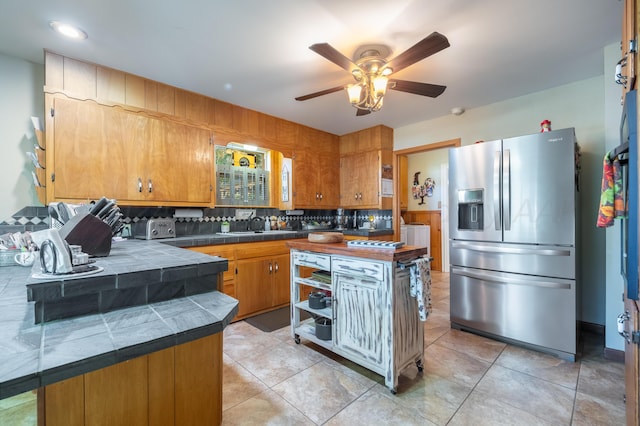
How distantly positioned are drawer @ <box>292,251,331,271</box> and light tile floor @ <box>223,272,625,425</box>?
0.74 metres

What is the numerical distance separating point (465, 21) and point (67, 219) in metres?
2.90

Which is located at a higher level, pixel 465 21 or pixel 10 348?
pixel 465 21

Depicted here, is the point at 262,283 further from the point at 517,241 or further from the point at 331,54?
the point at 517,241

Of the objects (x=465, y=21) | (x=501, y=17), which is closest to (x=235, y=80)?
(x=465, y=21)

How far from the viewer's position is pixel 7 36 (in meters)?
2.08

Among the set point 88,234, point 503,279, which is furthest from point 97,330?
point 503,279

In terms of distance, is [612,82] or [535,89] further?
[535,89]

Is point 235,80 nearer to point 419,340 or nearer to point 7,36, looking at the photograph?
point 7,36

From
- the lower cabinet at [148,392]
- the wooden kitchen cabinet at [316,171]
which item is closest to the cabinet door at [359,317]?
the lower cabinet at [148,392]

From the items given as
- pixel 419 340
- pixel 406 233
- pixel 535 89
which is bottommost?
pixel 419 340

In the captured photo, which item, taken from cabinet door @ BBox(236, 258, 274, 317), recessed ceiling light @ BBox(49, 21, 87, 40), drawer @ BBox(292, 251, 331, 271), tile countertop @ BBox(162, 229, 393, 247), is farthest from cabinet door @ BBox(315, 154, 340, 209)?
recessed ceiling light @ BBox(49, 21, 87, 40)

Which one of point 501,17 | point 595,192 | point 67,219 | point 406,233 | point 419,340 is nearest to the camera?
point 67,219

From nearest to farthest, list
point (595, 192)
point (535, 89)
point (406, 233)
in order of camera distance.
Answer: point (595, 192) → point (535, 89) → point (406, 233)

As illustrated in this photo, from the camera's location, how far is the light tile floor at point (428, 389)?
5.19 ft
